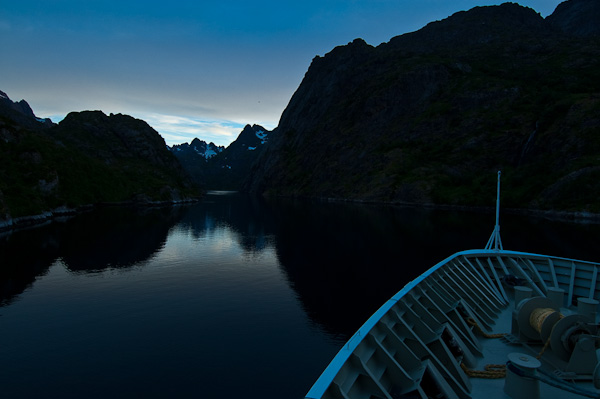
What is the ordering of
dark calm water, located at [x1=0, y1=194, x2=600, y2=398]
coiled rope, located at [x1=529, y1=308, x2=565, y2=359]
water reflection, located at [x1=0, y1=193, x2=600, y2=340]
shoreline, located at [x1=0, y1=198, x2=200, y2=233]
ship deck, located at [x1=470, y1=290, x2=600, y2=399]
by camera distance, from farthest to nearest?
shoreline, located at [x1=0, y1=198, x2=200, y2=233], water reflection, located at [x1=0, y1=193, x2=600, y2=340], dark calm water, located at [x1=0, y1=194, x2=600, y2=398], coiled rope, located at [x1=529, y1=308, x2=565, y2=359], ship deck, located at [x1=470, y1=290, x2=600, y2=399]

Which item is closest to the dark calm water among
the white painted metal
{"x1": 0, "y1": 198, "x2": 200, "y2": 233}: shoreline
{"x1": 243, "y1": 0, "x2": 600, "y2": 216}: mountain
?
the white painted metal

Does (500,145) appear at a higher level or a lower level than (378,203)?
higher

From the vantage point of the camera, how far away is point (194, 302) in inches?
1267

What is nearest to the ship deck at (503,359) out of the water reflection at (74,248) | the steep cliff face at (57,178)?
the water reflection at (74,248)

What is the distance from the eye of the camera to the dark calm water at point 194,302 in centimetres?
1948

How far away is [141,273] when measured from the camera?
42.7 m

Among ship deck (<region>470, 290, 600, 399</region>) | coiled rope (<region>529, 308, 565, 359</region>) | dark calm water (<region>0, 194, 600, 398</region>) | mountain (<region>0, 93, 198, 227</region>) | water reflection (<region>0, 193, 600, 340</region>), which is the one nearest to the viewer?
ship deck (<region>470, 290, 600, 399</region>)

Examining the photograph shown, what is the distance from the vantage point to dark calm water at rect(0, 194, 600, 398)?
19484 mm

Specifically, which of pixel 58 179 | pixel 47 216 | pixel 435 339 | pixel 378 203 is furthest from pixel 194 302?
pixel 378 203

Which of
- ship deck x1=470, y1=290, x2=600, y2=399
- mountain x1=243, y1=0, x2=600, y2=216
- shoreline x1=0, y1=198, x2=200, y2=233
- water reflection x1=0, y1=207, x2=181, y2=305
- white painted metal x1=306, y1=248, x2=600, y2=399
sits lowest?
water reflection x1=0, y1=207, x2=181, y2=305

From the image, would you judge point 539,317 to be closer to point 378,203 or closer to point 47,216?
point 47,216

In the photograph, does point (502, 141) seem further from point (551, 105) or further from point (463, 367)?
point (463, 367)

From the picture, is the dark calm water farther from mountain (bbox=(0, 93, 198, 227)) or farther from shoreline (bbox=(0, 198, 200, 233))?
mountain (bbox=(0, 93, 198, 227))

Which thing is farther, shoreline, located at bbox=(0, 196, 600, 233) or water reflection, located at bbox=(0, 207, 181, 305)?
shoreline, located at bbox=(0, 196, 600, 233)
